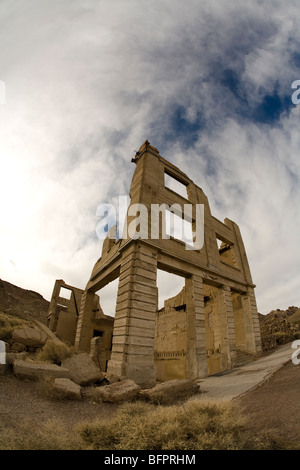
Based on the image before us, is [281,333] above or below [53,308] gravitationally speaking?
below

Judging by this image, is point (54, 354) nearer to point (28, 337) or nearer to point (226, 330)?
point (28, 337)

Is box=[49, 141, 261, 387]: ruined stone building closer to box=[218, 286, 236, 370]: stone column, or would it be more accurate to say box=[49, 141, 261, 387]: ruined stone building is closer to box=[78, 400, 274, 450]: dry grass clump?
box=[218, 286, 236, 370]: stone column

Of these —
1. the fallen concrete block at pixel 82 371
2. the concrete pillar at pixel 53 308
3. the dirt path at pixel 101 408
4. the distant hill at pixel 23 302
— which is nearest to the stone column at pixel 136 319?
the fallen concrete block at pixel 82 371

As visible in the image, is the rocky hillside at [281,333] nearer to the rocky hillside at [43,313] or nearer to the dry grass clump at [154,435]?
the rocky hillside at [43,313]

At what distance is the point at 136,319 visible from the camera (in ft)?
25.2

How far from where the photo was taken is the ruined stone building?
7727 millimetres

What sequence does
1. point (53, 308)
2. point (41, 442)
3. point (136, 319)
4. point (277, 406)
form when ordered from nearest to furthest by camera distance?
point (41, 442) → point (277, 406) → point (136, 319) → point (53, 308)

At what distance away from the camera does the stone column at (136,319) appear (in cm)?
709

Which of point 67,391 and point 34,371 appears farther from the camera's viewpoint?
point 34,371

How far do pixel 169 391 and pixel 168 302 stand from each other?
11190mm

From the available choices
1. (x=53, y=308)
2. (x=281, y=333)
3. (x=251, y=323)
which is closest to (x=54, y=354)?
(x=251, y=323)

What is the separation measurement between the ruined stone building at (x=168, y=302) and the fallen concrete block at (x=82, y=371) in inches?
33.9

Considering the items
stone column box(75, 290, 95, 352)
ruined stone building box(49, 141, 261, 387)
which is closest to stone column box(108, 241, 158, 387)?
ruined stone building box(49, 141, 261, 387)

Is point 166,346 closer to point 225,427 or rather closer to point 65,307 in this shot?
point 65,307
